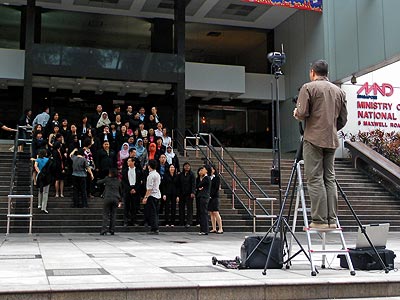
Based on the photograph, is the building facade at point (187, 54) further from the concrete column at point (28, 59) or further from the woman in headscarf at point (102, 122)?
the woman in headscarf at point (102, 122)

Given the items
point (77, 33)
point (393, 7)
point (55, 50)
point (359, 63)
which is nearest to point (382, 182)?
point (359, 63)

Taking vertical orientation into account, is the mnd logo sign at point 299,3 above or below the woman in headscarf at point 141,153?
above

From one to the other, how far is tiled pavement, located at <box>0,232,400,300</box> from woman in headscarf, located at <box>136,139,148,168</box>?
646 cm

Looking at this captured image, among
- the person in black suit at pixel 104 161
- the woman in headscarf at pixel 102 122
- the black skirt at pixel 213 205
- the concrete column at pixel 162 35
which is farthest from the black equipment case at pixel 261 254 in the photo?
the concrete column at pixel 162 35

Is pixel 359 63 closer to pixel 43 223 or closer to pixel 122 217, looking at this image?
pixel 122 217

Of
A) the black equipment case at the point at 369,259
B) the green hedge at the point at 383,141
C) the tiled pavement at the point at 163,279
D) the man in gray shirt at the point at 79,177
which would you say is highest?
the green hedge at the point at 383,141

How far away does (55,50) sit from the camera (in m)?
20.0

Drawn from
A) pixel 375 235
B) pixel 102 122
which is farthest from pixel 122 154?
pixel 375 235

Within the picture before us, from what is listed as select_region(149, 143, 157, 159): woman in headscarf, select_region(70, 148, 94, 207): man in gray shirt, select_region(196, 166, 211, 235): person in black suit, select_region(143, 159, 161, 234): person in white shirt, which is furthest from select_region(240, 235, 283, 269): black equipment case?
select_region(149, 143, 157, 159): woman in headscarf

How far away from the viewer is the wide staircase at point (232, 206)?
40.9ft

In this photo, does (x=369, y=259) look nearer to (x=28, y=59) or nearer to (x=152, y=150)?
(x=152, y=150)

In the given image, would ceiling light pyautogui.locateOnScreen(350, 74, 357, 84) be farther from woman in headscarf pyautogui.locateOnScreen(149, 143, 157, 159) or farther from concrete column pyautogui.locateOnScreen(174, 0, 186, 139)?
woman in headscarf pyautogui.locateOnScreen(149, 143, 157, 159)

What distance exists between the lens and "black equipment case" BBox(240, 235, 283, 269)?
18.6 ft

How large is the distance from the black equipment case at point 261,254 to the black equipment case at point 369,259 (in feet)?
2.65
